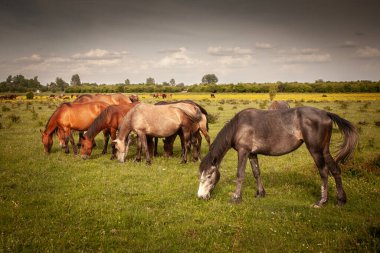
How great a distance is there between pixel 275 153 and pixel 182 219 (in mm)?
2944

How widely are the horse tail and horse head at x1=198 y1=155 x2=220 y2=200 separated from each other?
123 inches

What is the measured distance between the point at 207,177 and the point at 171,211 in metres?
1.36

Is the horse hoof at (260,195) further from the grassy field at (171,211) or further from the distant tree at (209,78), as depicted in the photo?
the distant tree at (209,78)

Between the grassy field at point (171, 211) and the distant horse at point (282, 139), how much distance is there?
0.76 meters

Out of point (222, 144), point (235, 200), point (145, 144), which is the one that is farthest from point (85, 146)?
point (235, 200)

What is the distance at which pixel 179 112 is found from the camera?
12414mm

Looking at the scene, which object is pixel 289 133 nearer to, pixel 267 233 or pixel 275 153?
pixel 275 153

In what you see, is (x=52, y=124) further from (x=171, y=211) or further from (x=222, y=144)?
(x=222, y=144)

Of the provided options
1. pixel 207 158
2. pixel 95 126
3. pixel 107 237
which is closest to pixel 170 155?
pixel 95 126

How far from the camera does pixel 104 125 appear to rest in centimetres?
1318

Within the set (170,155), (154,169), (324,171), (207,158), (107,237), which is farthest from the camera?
(170,155)

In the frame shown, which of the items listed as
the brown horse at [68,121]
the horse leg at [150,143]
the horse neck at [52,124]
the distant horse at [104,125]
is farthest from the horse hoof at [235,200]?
the horse neck at [52,124]

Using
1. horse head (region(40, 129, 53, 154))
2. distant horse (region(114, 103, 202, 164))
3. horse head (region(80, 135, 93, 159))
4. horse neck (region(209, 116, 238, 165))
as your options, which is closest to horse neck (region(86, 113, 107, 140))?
horse head (region(80, 135, 93, 159))

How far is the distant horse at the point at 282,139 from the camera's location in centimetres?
741
